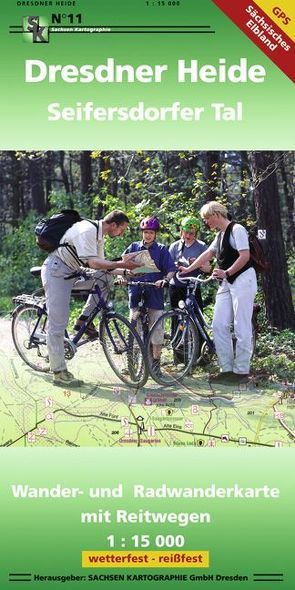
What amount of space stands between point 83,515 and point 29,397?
4.50 ft

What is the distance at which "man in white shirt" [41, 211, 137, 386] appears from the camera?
7.58 m

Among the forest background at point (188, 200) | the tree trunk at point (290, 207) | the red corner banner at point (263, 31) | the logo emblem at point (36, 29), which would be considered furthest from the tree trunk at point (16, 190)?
the red corner banner at point (263, 31)

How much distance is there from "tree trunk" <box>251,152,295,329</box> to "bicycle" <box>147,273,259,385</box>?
1.20 ft

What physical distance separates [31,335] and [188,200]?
5.87 ft

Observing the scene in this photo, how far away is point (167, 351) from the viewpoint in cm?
806

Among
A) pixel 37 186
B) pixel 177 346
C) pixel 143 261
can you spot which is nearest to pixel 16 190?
pixel 37 186

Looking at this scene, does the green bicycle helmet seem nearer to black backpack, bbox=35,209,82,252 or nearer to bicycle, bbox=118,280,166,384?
bicycle, bbox=118,280,166,384

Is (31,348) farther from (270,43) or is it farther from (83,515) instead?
(270,43)

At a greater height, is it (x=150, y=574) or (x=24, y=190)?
(x=24, y=190)

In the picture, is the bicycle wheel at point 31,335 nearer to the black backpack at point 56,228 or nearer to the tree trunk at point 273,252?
the black backpack at point 56,228

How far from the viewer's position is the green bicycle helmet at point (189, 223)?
791cm

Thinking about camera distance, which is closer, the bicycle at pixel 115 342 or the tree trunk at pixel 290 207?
the bicycle at pixel 115 342

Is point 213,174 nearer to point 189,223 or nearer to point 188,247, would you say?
point 189,223

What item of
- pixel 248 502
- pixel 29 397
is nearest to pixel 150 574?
pixel 248 502
